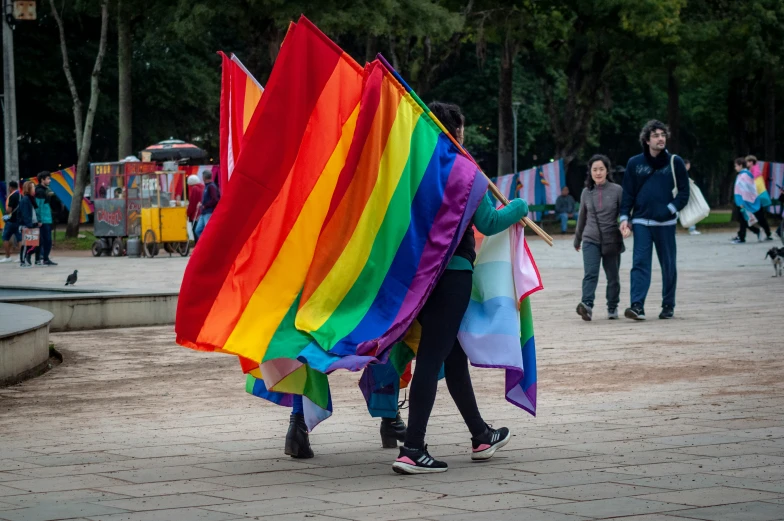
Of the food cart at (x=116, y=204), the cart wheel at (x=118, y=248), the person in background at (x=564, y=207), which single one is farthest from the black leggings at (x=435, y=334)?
the person in background at (x=564, y=207)

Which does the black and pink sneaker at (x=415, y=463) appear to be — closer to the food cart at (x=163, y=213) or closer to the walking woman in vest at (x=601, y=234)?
the walking woman in vest at (x=601, y=234)

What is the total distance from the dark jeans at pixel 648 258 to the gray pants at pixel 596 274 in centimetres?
20

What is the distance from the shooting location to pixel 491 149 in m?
66.1

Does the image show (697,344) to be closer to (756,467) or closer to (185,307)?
(756,467)

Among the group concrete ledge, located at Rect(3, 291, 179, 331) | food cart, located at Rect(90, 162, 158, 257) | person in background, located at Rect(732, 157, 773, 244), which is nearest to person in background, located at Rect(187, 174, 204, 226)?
food cart, located at Rect(90, 162, 158, 257)

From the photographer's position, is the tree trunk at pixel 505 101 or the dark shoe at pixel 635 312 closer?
the dark shoe at pixel 635 312

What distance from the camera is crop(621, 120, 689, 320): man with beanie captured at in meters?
13.6

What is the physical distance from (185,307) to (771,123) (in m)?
44.7

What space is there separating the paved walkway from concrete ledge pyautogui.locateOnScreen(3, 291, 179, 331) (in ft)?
5.53

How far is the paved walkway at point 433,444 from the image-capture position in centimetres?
547

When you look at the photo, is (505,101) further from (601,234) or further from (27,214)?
(601,234)

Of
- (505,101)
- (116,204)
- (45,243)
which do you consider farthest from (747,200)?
(45,243)

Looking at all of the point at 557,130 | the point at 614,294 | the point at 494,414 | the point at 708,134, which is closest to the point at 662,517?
the point at 494,414

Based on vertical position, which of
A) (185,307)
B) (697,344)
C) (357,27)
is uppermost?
(357,27)
